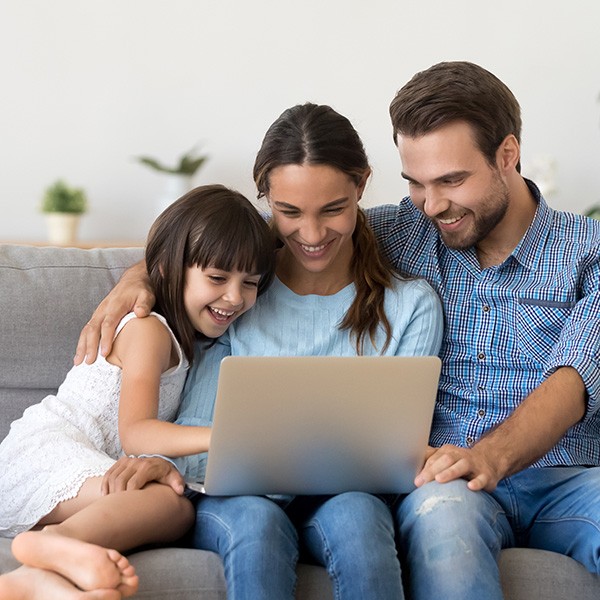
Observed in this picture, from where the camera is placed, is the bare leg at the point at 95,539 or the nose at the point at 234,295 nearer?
the bare leg at the point at 95,539

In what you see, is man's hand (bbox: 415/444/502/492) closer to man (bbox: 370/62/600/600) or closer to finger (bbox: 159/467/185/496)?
man (bbox: 370/62/600/600)

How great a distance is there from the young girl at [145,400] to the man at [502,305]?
358 millimetres

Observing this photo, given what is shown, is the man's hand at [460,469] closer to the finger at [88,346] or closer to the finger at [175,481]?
the finger at [175,481]

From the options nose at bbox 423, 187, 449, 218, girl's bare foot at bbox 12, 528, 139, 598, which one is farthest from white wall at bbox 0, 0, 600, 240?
girl's bare foot at bbox 12, 528, 139, 598

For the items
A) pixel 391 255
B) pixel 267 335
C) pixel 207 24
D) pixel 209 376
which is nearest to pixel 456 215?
pixel 391 255

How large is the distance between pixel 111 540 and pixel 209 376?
49 centimetres

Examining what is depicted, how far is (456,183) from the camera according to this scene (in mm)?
1883

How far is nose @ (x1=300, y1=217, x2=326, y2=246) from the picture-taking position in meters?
1.77

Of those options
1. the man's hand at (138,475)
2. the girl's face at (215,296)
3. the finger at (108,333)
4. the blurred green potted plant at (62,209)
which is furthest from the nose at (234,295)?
the blurred green potted plant at (62,209)

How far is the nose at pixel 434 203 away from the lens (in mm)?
1868

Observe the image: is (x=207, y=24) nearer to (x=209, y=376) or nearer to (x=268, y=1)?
(x=268, y=1)

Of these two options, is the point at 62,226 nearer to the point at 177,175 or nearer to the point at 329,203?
the point at 177,175

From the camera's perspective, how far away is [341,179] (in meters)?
1.80

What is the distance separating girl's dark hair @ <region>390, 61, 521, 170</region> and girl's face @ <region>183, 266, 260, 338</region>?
45 centimetres
